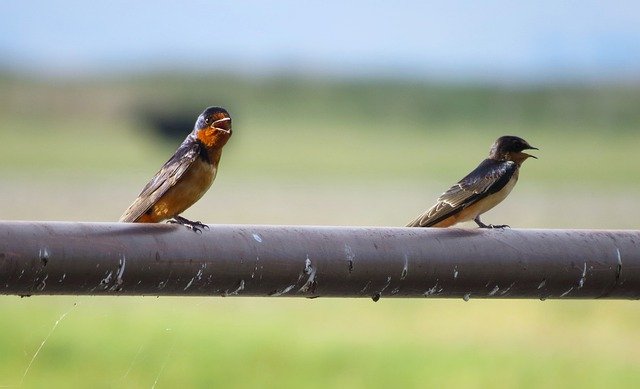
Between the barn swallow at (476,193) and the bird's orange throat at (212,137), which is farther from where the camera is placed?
the barn swallow at (476,193)

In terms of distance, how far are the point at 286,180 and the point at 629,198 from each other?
40.8ft

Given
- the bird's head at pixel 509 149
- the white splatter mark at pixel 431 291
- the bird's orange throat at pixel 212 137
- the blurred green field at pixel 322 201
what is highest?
the bird's head at pixel 509 149

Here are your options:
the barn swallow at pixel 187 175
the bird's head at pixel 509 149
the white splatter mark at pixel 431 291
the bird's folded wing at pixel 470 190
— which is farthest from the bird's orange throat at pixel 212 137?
the white splatter mark at pixel 431 291

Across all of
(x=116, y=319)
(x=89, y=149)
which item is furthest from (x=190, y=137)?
(x=89, y=149)

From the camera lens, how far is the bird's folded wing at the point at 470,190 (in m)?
5.24

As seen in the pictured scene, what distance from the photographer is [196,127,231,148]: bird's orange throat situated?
4449mm

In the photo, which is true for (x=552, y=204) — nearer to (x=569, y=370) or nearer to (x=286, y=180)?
(x=286, y=180)

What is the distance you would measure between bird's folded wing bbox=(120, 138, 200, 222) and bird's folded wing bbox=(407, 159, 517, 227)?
1.09 meters

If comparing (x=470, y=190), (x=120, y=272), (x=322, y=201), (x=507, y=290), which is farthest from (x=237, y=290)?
(x=322, y=201)

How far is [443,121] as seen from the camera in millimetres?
83375

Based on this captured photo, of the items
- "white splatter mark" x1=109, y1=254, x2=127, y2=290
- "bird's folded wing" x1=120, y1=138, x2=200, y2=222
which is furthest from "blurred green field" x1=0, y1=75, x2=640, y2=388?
"white splatter mark" x1=109, y1=254, x2=127, y2=290

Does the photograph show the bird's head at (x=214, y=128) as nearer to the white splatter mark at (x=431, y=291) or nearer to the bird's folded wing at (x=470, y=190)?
the bird's folded wing at (x=470, y=190)

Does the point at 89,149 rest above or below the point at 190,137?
below

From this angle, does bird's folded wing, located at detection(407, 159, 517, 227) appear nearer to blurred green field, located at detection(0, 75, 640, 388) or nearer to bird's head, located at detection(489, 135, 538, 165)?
bird's head, located at detection(489, 135, 538, 165)
